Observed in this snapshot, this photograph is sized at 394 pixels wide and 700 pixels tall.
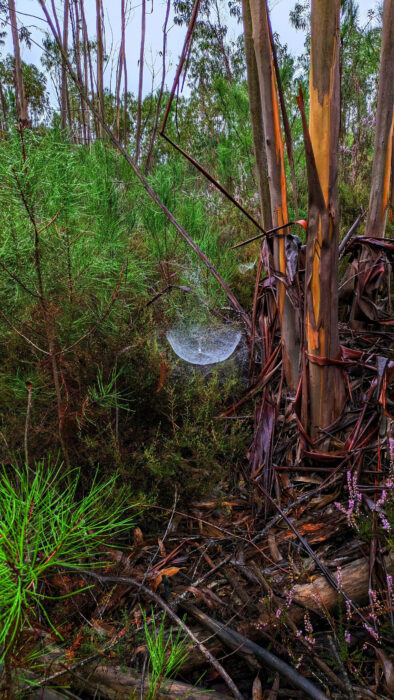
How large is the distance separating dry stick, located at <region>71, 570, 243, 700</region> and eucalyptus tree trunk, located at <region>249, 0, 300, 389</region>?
33.7 inches

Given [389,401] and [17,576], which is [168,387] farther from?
[17,576]

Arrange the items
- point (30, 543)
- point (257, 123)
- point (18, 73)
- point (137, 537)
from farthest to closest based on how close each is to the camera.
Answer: point (18, 73), point (257, 123), point (137, 537), point (30, 543)

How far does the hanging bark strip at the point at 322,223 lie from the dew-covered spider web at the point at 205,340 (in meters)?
0.74

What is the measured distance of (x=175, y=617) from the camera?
1004 millimetres

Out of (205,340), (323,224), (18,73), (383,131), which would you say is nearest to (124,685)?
(323,224)

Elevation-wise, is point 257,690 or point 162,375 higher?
point 162,375

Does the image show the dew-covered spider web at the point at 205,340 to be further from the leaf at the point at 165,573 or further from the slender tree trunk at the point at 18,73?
the slender tree trunk at the point at 18,73

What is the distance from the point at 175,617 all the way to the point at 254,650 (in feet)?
0.66

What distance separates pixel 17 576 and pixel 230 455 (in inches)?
39.2

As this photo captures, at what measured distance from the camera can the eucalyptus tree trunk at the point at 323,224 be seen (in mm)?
1176

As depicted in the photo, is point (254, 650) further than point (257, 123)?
No

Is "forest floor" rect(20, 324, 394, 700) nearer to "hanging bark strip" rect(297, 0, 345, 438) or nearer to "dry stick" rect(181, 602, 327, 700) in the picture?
"dry stick" rect(181, 602, 327, 700)

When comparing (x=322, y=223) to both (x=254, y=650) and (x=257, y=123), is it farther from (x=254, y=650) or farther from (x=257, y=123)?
(x=254, y=650)

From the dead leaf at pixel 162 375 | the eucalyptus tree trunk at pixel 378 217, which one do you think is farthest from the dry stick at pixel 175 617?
the eucalyptus tree trunk at pixel 378 217
